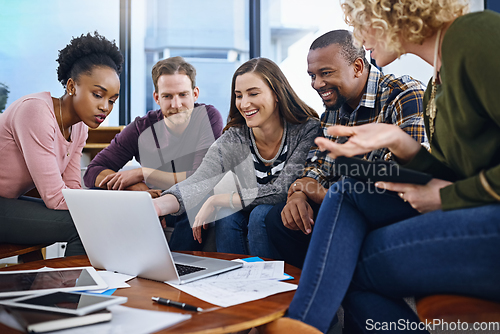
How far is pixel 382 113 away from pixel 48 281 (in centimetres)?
116

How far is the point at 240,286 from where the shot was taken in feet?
2.66

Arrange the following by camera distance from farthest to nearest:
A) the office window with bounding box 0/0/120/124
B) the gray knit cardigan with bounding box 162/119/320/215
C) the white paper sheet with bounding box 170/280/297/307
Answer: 1. the office window with bounding box 0/0/120/124
2. the gray knit cardigan with bounding box 162/119/320/215
3. the white paper sheet with bounding box 170/280/297/307

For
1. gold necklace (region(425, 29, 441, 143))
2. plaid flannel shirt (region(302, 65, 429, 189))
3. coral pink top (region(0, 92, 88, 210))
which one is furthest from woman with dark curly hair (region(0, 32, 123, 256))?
gold necklace (region(425, 29, 441, 143))

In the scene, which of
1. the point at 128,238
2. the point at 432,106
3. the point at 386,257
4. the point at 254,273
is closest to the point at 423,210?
the point at 386,257

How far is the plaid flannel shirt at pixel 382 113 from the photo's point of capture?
1281 millimetres

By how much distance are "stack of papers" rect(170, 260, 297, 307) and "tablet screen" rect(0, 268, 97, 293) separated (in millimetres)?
217

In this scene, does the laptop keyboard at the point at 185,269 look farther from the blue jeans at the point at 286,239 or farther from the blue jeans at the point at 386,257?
the blue jeans at the point at 286,239

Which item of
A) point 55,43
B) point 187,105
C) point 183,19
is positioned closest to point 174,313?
point 187,105

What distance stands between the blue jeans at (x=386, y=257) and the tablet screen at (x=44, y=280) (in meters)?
0.47

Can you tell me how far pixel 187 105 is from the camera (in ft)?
6.84

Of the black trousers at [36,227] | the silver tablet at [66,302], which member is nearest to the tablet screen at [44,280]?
the silver tablet at [66,302]

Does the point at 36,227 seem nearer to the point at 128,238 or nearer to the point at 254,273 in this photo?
the point at 128,238

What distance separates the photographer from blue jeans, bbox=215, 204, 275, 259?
1424 mm

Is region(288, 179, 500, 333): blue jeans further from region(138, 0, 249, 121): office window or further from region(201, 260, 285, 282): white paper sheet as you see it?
region(138, 0, 249, 121): office window
